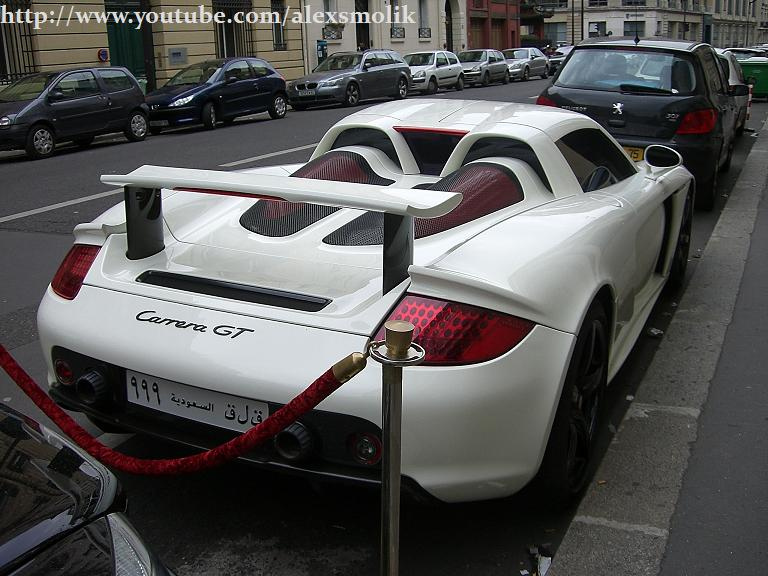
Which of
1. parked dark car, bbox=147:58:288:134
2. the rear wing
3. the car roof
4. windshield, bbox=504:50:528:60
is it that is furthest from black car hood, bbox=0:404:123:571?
windshield, bbox=504:50:528:60

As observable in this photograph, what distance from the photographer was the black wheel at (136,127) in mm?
17938

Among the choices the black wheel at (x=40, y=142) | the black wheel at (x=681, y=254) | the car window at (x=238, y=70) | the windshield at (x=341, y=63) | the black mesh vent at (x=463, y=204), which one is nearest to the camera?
the black mesh vent at (x=463, y=204)

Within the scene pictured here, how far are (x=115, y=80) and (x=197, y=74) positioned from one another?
3.08m

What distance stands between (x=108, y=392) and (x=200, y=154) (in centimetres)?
1197

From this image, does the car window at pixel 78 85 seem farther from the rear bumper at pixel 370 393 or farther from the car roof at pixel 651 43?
the rear bumper at pixel 370 393

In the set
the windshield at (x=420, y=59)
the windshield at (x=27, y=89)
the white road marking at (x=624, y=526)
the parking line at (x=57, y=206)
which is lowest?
the parking line at (x=57, y=206)

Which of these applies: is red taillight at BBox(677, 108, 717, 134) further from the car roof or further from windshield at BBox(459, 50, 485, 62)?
windshield at BBox(459, 50, 485, 62)

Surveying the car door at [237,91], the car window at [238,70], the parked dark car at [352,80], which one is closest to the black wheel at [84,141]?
the car door at [237,91]

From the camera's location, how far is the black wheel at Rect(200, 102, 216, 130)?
1961 centimetres

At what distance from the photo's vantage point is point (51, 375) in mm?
3424

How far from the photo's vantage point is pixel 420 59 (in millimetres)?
32594

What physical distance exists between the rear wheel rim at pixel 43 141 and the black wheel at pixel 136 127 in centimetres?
194

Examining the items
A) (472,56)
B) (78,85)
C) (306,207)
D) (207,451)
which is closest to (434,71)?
(472,56)

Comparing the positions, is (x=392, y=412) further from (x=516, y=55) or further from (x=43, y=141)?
(x=516, y=55)
